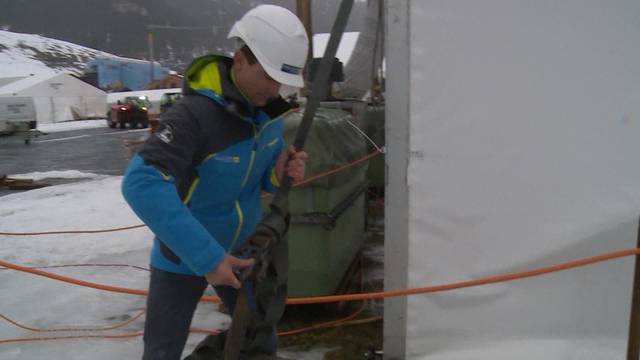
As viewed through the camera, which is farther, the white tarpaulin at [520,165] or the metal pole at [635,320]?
the white tarpaulin at [520,165]

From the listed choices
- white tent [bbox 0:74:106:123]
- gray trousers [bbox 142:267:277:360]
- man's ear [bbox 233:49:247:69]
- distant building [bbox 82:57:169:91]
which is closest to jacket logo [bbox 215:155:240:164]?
man's ear [bbox 233:49:247:69]

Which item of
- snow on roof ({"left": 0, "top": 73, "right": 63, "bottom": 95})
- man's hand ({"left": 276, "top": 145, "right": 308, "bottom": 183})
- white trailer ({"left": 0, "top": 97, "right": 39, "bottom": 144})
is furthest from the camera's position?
snow on roof ({"left": 0, "top": 73, "right": 63, "bottom": 95})

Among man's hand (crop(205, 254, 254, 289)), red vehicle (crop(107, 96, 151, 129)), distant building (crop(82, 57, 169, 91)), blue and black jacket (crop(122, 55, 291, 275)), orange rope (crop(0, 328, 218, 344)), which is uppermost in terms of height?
distant building (crop(82, 57, 169, 91))

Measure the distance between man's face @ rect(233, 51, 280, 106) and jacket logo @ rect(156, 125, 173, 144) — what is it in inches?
12.9

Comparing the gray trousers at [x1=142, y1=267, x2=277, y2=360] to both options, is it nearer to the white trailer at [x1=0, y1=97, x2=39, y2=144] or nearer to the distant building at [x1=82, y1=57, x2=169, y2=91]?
the white trailer at [x1=0, y1=97, x2=39, y2=144]

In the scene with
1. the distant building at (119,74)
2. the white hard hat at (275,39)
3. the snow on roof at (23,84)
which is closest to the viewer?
the white hard hat at (275,39)

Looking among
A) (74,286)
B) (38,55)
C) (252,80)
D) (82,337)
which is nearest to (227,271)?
(252,80)

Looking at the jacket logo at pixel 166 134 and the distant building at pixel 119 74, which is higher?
the distant building at pixel 119 74

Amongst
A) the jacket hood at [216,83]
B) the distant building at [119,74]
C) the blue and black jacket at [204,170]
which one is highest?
the distant building at [119,74]

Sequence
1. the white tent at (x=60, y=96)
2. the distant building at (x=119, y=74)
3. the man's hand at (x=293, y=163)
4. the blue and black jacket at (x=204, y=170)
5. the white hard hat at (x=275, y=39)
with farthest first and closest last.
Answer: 1. the distant building at (x=119, y=74)
2. the white tent at (x=60, y=96)
3. the man's hand at (x=293, y=163)
4. the white hard hat at (x=275, y=39)
5. the blue and black jacket at (x=204, y=170)

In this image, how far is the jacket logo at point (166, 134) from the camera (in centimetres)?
150

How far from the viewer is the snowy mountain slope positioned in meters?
57.8

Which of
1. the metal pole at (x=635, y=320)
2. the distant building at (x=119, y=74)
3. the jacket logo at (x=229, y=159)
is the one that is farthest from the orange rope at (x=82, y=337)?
the distant building at (x=119, y=74)

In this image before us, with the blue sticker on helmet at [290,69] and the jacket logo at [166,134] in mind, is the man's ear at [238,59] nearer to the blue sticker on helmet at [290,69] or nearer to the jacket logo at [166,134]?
the blue sticker on helmet at [290,69]
